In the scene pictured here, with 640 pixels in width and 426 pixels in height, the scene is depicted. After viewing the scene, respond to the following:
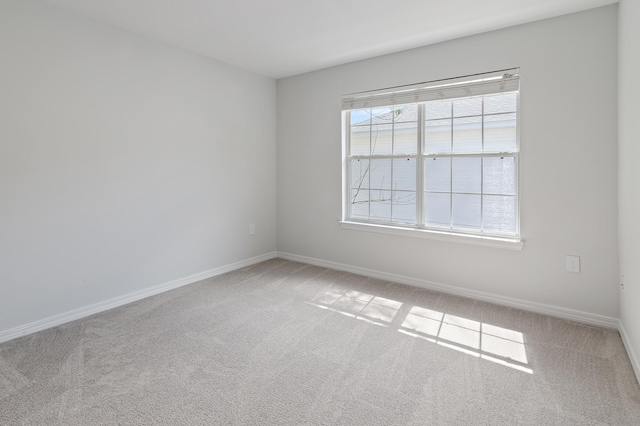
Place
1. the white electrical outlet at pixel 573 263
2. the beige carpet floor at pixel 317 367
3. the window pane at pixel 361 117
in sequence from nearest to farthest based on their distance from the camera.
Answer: the beige carpet floor at pixel 317 367
the white electrical outlet at pixel 573 263
the window pane at pixel 361 117

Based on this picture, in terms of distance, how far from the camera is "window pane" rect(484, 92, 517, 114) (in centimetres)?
302

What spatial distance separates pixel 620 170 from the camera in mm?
2469

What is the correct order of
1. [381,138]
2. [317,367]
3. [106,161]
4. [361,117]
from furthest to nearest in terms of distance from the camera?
[361,117]
[381,138]
[106,161]
[317,367]

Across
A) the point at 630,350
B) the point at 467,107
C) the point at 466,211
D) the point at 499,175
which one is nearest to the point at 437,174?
the point at 466,211

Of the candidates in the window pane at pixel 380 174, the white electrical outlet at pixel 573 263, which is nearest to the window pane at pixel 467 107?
the window pane at pixel 380 174

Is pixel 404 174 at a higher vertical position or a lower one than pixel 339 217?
higher

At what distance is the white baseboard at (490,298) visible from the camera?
271 cm

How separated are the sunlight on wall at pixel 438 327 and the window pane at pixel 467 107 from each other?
1.84m

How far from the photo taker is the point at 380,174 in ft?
12.7

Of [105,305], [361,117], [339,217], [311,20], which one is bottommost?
[105,305]

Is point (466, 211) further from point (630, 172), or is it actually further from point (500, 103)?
point (630, 172)

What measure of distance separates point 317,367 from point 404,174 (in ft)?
7.40

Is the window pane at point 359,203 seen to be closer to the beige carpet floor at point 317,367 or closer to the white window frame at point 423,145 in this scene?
the white window frame at point 423,145

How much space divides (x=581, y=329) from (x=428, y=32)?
106 inches
